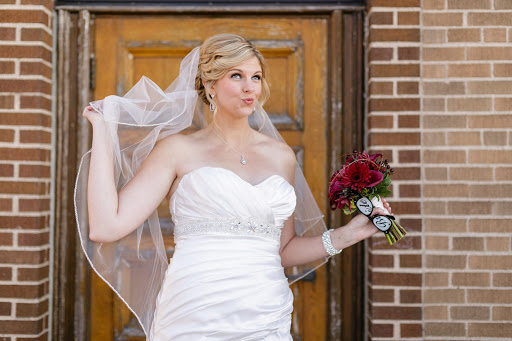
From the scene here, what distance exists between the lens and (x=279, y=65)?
10.8 feet

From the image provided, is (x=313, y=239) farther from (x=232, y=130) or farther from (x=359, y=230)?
(x=232, y=130)

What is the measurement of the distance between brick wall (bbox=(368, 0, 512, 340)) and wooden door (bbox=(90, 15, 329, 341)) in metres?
0.40

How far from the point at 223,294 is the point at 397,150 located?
143 cm

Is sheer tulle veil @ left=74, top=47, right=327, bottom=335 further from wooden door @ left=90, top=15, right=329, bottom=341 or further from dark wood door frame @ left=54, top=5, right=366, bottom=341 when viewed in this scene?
dark wood door frame @ left=54, top=5, right=366, bottom=341

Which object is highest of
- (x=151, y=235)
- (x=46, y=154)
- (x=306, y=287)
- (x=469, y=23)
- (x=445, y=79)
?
(x=469, y=23)

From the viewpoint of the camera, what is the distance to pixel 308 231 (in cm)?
288

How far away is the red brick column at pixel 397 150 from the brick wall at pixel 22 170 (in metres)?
2.02

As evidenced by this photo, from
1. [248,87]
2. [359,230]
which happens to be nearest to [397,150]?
[359,230]

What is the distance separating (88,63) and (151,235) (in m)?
1.36

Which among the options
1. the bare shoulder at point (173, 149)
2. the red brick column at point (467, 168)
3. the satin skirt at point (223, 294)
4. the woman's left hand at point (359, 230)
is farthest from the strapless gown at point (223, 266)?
the red brick column at point (467, 168)

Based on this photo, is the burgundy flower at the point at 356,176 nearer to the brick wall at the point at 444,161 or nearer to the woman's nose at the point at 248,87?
the woman's nose at the point at 248,87

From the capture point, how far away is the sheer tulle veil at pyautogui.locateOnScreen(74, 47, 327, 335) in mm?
2338

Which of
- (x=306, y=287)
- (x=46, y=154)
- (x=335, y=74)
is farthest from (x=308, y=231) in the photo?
(x=46, y=154)

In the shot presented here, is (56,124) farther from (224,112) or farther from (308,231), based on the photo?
(308,231)
